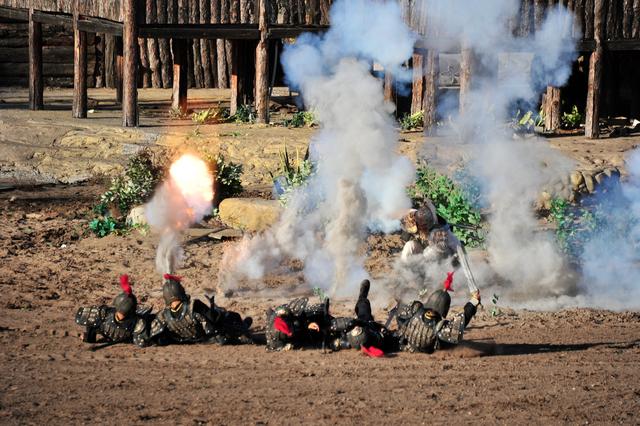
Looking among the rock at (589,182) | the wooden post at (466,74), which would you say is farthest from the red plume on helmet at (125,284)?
the wooden post at (466,74)

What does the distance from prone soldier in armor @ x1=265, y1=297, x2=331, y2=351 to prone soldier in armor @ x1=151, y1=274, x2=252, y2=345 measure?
0.41 metres

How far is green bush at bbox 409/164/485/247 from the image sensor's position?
13.3m

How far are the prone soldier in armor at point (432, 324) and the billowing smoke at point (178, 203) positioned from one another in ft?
10.4

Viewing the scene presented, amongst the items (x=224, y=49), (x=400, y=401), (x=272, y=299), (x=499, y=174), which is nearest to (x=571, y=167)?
(x=499, y=174)

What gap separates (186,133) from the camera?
747 inches

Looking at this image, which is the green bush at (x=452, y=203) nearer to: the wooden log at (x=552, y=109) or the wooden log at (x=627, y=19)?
the wooden log at (x=552, y=109)

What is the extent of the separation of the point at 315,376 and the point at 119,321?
78.8 inches

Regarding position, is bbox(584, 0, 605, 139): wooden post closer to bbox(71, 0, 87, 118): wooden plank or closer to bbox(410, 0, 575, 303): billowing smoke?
bbox(410, 0, 575, 303): billowing smoke

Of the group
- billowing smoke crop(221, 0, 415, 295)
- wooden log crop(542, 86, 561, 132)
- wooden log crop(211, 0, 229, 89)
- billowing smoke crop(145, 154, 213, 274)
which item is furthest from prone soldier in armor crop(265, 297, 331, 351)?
wooden log crop(211, 0, 229, 89)

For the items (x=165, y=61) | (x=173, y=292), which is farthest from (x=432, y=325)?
(x=165, y=61)

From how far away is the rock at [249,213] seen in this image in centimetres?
1379

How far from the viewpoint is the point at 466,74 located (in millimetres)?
18219

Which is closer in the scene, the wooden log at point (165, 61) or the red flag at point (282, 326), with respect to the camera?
the red flag at point (282, 326)

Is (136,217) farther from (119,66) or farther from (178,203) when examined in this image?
(119,66)
